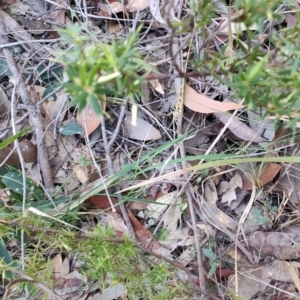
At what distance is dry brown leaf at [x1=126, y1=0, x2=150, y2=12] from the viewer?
127 centimetres

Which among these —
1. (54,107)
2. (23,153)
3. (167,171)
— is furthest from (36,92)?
(167,171)

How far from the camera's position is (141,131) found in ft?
4.17

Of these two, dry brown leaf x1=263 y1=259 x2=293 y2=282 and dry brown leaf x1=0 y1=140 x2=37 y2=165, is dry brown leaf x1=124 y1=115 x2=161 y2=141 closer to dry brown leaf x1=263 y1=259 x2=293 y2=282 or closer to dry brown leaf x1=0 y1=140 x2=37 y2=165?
dry brown leaf x1=0 y1=140 x2=37 y2=165

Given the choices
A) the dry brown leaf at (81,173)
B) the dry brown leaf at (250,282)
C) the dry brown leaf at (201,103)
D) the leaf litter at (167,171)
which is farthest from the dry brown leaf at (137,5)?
the dry brown leaf at (250,282)

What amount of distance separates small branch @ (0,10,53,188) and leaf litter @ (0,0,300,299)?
0.03 m

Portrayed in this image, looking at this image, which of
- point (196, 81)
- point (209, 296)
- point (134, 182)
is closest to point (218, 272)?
point (209, 296)

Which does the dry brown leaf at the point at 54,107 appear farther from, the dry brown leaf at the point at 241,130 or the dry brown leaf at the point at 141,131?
the dry brown leaf at the point at 241,130

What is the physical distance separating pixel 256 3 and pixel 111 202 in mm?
750

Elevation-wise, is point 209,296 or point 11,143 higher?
point 11,143

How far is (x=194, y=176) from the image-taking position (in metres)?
1.25

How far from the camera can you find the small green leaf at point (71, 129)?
1.26 meters

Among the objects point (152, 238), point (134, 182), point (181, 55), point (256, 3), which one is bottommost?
point (152, 238)

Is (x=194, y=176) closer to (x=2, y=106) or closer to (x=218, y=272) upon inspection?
(x=218, y=272)

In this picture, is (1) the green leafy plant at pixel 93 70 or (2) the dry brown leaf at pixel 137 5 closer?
(1) the green leafy plant at pixel 93 70
